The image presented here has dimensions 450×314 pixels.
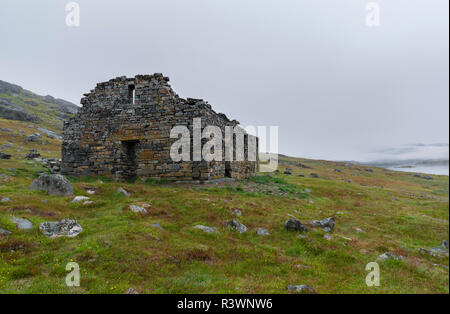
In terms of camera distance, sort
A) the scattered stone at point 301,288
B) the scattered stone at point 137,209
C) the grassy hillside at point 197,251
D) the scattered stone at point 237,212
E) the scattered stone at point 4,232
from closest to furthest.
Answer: the scattered stone at point 301,288
the grassy hillside at point 197,251
the scattered stone at point 4,232
the scattered stone at point 137,209
the scattered stone at point 237,212

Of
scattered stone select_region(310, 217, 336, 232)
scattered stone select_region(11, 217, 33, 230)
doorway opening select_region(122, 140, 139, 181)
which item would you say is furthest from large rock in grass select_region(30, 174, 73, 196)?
scattered stone select_region(310, 217, 336, 232)

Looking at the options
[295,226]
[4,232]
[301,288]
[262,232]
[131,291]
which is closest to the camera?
[131,291]

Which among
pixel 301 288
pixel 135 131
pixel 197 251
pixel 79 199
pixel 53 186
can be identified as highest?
pixel 135 131

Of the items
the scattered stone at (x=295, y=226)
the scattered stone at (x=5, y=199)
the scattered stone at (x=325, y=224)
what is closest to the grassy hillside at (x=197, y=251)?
the scattered stone at (x=5, y=199)

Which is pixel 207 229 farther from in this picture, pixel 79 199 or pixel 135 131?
pixel 135 131

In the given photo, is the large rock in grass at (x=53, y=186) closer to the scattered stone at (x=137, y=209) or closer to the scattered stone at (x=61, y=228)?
the scattered stone at (x=137, y=209)

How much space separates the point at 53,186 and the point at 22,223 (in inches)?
168

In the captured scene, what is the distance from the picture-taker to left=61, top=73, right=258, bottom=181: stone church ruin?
653 inches

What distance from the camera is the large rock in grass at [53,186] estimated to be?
10.9 m

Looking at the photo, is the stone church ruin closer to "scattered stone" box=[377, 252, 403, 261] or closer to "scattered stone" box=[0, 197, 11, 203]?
"scattered stone" box=[0, 197, 11, 203]

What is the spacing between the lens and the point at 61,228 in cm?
743

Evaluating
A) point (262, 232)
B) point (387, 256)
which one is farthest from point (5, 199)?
point (387, 256)

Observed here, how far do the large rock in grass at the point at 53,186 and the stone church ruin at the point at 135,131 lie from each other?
6.33 meters
